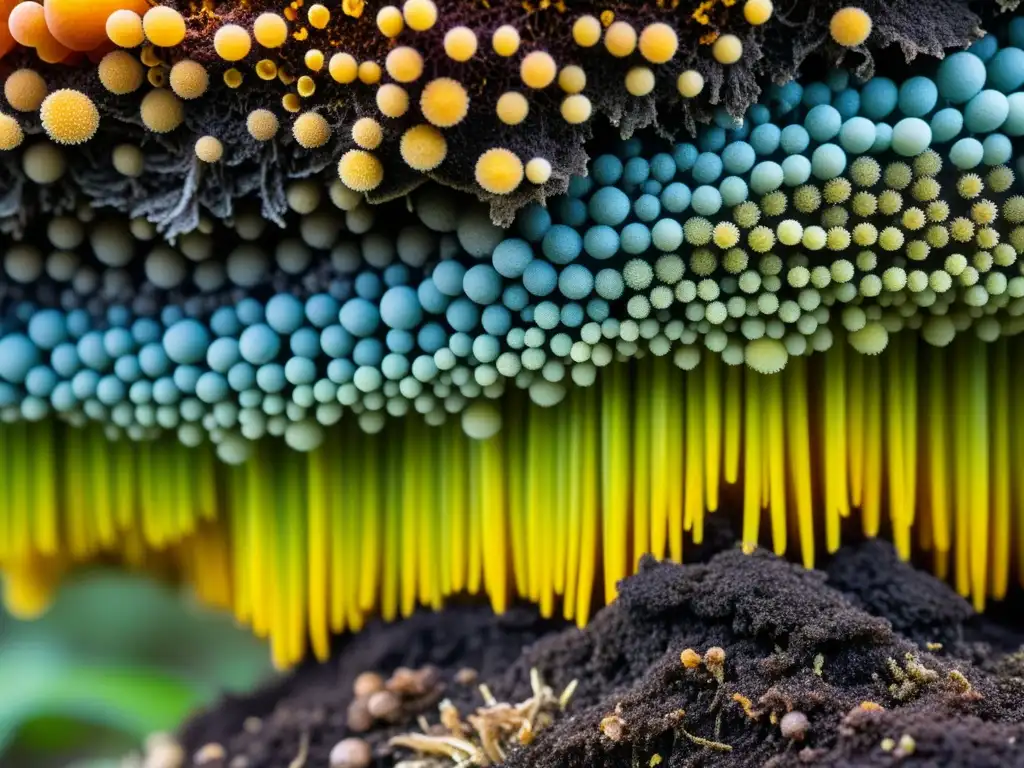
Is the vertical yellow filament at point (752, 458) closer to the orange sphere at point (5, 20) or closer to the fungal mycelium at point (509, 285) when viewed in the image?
the fungal mycelium at point (509, 285)

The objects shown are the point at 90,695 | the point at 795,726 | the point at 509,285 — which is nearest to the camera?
the point at 795,726

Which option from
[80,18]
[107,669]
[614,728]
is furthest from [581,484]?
[107,669]

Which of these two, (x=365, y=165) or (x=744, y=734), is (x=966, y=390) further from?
(x=365, y=165)

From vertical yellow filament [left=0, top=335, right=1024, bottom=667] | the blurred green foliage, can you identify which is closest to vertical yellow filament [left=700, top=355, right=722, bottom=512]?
vertical yellow filament [left=0, top=335, right=1024, bottom=667]

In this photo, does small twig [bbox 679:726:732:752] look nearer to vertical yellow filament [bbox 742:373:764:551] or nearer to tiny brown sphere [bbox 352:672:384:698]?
vertical yellow filament [bbox 742:373:764:551]

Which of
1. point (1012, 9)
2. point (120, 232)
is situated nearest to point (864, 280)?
point (1012, 9)

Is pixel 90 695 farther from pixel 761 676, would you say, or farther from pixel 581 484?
pixel 761 676
